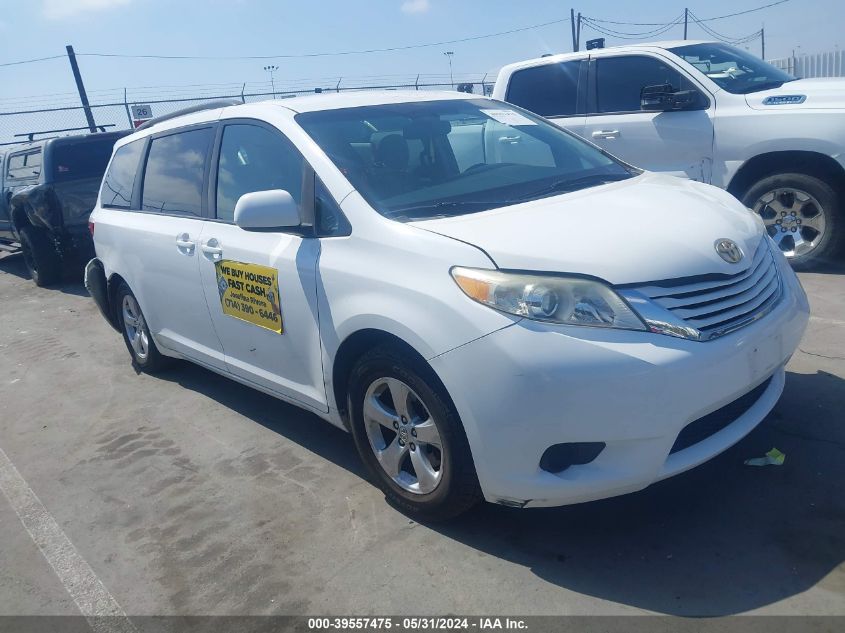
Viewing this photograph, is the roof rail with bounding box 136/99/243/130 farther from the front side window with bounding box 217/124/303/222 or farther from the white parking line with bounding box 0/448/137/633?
the white parking line with bounding box 0/448/137/633

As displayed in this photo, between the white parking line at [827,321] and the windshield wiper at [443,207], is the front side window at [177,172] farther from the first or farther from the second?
the white parking line at [827,321]

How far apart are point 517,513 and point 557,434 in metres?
0.76

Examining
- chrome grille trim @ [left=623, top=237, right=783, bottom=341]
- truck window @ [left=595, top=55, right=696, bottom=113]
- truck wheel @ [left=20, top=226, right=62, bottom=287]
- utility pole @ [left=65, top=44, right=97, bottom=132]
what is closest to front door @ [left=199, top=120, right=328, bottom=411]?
chrome grille trim @ [left=623, top=237, right=783, bottom=341]

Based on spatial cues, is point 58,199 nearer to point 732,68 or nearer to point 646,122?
point 646,122

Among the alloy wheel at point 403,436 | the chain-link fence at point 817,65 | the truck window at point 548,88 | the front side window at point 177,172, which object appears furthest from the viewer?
the chain-link fence at point 817,65

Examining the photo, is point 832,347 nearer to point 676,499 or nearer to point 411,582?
point 676,499

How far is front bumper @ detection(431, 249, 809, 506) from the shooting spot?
2.49 meters

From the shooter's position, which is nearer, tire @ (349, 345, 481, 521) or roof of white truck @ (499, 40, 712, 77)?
tire @ (349, 345, 481, 521)

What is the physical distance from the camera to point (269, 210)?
3.24 meters

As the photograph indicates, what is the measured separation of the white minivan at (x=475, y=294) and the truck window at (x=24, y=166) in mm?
6421

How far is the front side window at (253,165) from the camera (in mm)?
3572

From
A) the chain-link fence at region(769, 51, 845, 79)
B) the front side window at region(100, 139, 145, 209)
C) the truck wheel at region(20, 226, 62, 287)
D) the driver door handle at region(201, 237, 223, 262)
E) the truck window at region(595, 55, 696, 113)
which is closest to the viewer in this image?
the driver door handle at region(201, 237, 223, 262)

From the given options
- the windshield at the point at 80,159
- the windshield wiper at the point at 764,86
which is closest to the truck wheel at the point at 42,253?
the windshield at the point at 80,159

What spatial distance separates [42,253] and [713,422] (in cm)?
951
